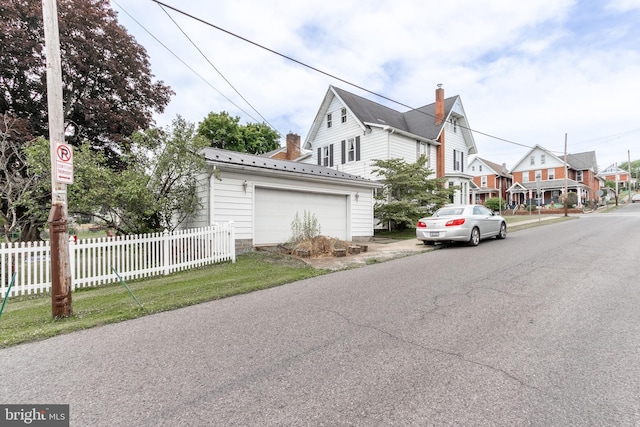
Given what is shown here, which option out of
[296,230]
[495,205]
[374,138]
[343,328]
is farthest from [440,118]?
[343,328]

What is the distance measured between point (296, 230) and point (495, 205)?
33.1 m

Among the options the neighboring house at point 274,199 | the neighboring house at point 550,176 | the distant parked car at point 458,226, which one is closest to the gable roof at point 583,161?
the neighboring house at point 550,176

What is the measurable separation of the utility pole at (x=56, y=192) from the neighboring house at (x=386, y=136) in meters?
16.3

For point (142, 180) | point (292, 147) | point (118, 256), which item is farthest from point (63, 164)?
point (292, 147)

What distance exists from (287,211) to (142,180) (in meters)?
5.04

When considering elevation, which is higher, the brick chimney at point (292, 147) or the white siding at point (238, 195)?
the brick chimney at point (292, 147)

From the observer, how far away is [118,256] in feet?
22.9

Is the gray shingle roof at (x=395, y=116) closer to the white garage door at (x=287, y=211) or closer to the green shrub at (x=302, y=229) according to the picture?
the white garage door at (x=287, y=211)

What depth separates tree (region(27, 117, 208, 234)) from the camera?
7395 millimetres

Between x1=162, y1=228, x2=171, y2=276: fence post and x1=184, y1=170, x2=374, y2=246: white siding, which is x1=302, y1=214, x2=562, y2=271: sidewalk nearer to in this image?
x1=184, y1=170, x2=374, y2=246: white siding

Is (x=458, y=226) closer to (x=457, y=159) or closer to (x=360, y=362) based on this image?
(x=360, y=362)

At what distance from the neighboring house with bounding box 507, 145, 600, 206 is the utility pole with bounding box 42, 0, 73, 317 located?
46726 millimetres

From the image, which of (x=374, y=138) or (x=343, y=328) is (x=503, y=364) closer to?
(x=343, y=328)

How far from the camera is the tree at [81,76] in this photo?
12055 millimetres
